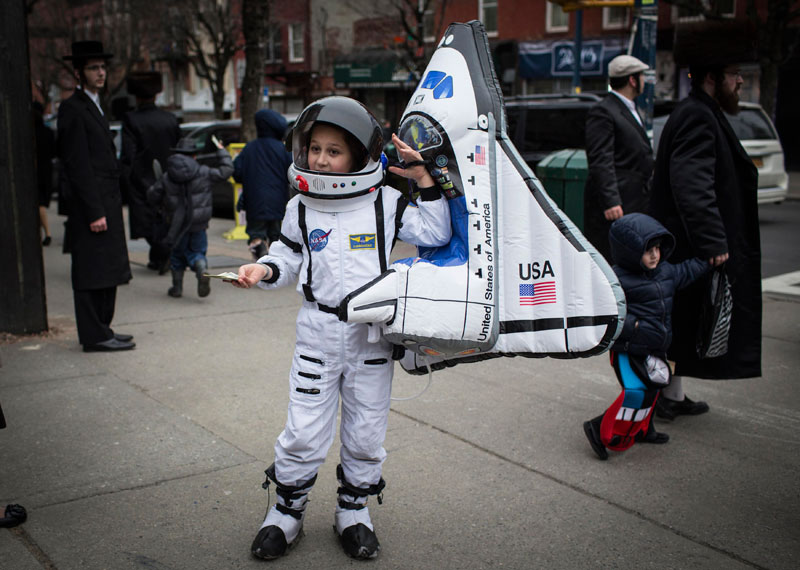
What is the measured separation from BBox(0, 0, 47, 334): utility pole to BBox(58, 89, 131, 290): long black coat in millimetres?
550

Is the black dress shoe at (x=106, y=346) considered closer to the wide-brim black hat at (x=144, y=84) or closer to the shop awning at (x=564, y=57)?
the wide-brim black hat at (x=144, y=84)

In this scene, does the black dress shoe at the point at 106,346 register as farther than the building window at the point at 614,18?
No

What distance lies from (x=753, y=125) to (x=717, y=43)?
966 centimetres

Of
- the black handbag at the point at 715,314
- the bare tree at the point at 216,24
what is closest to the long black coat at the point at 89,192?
the black handbag at the point at 715,314

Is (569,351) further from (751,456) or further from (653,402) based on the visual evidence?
(751,456)

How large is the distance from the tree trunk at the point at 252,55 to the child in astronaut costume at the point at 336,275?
32.1ft

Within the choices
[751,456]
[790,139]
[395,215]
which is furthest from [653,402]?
[790,139]

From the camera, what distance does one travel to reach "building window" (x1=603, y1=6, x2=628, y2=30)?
26145mm

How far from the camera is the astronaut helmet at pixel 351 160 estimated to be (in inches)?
110

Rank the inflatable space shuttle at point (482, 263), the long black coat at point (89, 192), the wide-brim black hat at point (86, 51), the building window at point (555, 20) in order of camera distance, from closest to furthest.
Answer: the inflatable space shuttle at point (482, 263), the long black coat at point (89, 192), the wide-brim black hat at point (86, 51), the building window at point (555, 20)

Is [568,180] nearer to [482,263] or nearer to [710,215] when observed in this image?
[710,215]

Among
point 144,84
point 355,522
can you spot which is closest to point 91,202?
point 144,84

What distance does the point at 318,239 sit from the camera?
2.89m

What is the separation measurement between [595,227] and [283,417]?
9.47ft
